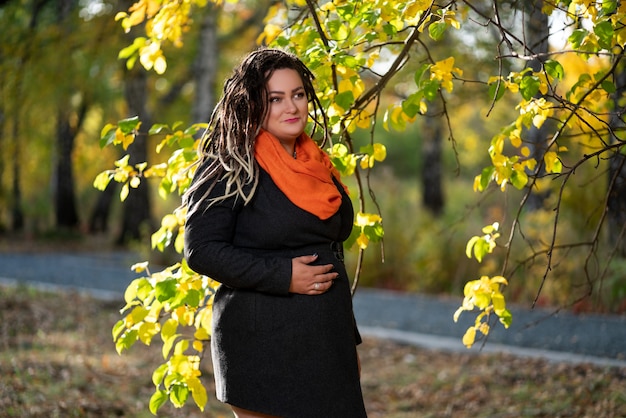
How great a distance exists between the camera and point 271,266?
2.45 metres

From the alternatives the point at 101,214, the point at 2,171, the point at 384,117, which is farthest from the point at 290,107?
the point at 101,214

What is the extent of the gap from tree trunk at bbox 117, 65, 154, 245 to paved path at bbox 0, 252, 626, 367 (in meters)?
3.09

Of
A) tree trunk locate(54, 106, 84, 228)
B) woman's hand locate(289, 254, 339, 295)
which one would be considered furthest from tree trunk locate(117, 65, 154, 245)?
woman's hand locate(289, 254, 339, 295)

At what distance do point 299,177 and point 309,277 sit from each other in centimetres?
30

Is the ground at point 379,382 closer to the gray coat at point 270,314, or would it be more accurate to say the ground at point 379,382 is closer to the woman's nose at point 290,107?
the gray coat at point 270,314

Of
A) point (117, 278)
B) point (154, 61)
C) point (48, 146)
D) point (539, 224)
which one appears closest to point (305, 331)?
point (154, 61)

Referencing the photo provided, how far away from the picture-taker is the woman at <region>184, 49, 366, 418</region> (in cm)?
247

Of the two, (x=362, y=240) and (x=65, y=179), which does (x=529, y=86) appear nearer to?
(x=362, y=240)

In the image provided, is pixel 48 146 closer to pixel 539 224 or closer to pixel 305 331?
pixel 539 224

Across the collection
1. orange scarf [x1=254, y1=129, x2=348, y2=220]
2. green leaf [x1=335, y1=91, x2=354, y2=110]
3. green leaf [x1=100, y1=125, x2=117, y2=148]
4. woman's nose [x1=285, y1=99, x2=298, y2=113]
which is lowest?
orange scarf [x1=254, y1=129, x2=348, y2=220]

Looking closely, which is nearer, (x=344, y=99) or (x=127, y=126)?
(x=344, y=99)

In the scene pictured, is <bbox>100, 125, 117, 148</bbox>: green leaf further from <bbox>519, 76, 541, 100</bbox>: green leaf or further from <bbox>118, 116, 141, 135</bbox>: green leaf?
<bbox>519, 76, 541, 100</bbox>: green leaf

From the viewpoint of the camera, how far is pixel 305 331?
2.50 meters

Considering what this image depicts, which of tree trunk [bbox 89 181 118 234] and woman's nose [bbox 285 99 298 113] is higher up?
woman's nose [bbox 285 99 298 113]
